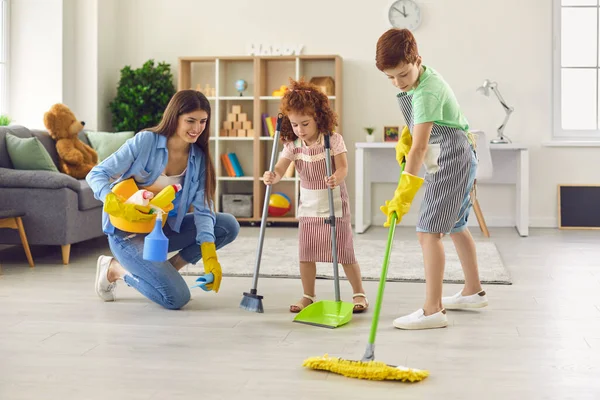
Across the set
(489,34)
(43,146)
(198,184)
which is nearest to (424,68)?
(198,184)

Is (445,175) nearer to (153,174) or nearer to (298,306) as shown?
(298,306)

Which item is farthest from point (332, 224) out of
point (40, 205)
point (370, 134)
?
point (370, 134)

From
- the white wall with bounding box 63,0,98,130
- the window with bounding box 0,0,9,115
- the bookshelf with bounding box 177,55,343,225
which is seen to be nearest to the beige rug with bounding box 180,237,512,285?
the bookshelf with bounding box 177,55,343,225

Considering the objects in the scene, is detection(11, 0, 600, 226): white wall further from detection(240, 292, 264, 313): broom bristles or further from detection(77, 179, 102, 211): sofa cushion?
detection(240, 292, 264, 313): broom bristles

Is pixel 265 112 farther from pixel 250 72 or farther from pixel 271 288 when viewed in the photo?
pixel 271 288

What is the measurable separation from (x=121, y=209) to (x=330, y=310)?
90 centimetres

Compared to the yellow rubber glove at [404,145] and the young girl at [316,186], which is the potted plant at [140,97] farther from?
the yellow rubber glove at [404,145]

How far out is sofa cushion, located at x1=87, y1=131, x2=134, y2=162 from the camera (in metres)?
5.87

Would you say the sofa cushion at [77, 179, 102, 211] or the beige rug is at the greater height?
the sofa cushion at [77, 179, 102, 211]

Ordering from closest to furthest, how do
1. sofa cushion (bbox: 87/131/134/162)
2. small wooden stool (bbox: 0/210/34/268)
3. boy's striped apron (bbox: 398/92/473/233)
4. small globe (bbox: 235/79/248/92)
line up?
boy's striped apron (bbox: 398/92/473/233) < small wooden stool (bbox: 0/210/34/268) < sofa cushion (bbox: 87/131/134/162) < small globe (bbox: 235/79/248/92)

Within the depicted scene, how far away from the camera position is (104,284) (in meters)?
3.41

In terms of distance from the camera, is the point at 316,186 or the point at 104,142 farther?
the point at 104,142

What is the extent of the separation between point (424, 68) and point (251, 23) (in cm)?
417

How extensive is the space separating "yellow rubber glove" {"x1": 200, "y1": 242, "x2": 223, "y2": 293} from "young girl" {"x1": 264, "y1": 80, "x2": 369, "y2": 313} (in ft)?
1.10
